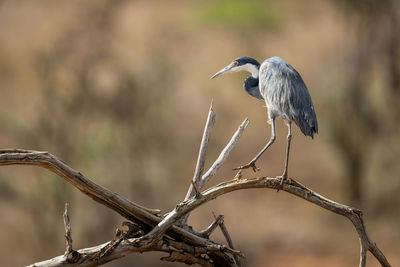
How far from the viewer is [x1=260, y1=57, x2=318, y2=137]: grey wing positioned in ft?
17.3

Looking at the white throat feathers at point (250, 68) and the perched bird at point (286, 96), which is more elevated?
the white throat feathers at point (250, 68)

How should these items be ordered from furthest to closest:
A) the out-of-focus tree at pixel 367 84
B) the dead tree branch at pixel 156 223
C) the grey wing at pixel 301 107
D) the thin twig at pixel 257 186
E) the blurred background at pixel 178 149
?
1. the out-of-focus tree at pixel 367 84
2. the blurred background at pixel 178 149
3. the grey wing at pixel 301 107
4. the thin twig at pixel 257 186
5. the dead tree branch at pixel 156 223

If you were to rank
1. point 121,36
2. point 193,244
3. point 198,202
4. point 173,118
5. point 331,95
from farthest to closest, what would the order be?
point 121,36 → point 173,118 → point 331,95 → point 193,244 → point 198,202

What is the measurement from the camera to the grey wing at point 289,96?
5.27m

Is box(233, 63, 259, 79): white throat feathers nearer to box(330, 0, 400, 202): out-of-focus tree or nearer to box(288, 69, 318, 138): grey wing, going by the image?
box(288, 69, 318, 138): grey wing

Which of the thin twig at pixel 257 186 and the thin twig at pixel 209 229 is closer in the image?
the thin twig at pixel 257 186

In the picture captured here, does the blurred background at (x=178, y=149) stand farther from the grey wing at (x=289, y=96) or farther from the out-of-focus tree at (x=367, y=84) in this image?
the grey wing at (x=289, y=96)

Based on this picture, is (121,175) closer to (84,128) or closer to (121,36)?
(84,128)

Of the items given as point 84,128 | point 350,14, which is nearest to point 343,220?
point 350,14

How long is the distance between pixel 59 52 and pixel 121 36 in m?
11.1

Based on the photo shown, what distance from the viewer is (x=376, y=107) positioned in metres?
17.5

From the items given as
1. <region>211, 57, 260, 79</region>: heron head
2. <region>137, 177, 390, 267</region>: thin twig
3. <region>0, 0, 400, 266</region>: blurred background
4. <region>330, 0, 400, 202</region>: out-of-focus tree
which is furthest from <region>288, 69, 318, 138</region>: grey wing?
<region>330, 0, 400, 202</region>: out-of-focus tree

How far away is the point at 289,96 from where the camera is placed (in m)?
5.30

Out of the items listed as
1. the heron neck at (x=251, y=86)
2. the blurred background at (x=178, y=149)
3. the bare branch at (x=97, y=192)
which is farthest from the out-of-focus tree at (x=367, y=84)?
the bare branch at (x=97, y=192)
